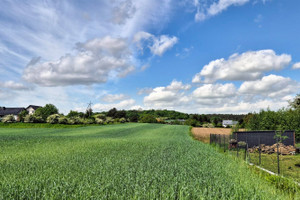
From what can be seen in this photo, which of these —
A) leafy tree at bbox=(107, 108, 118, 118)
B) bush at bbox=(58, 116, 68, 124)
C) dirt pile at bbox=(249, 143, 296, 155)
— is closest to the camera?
dirt pile at bbox=(249, 143, 296, 155)

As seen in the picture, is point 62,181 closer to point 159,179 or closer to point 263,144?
point 159,179

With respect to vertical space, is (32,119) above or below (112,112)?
below

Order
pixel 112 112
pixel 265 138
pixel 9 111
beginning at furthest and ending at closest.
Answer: pixel 9 111 → pixel 112 112 → pixel 265 138

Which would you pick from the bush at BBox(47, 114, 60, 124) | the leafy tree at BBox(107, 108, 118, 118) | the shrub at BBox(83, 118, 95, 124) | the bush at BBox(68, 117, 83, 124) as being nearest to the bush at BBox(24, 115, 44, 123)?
the bush at BBox(47, 114, 60, 124)

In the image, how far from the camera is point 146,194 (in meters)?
4.17

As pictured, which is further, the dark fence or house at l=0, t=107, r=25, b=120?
house at l=0, t=107, r=25, b=120

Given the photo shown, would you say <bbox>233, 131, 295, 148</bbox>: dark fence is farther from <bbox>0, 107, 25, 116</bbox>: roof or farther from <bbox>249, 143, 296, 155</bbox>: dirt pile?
<bbox>0, 107, 25, 116</bbox>: roof

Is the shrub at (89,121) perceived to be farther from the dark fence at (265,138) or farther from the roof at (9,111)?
the roof at (9,111)

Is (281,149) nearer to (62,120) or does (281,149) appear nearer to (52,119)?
(62,120)

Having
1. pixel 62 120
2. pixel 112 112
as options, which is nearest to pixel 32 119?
pixel 62 120

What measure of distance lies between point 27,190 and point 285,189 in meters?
7.82

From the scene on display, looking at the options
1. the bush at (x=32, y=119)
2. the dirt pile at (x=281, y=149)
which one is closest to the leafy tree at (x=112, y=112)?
the bush at (x=32, y=119)

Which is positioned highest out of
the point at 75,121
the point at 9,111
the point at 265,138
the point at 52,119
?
the point at 9,111

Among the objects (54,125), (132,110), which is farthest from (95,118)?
(132,110)
